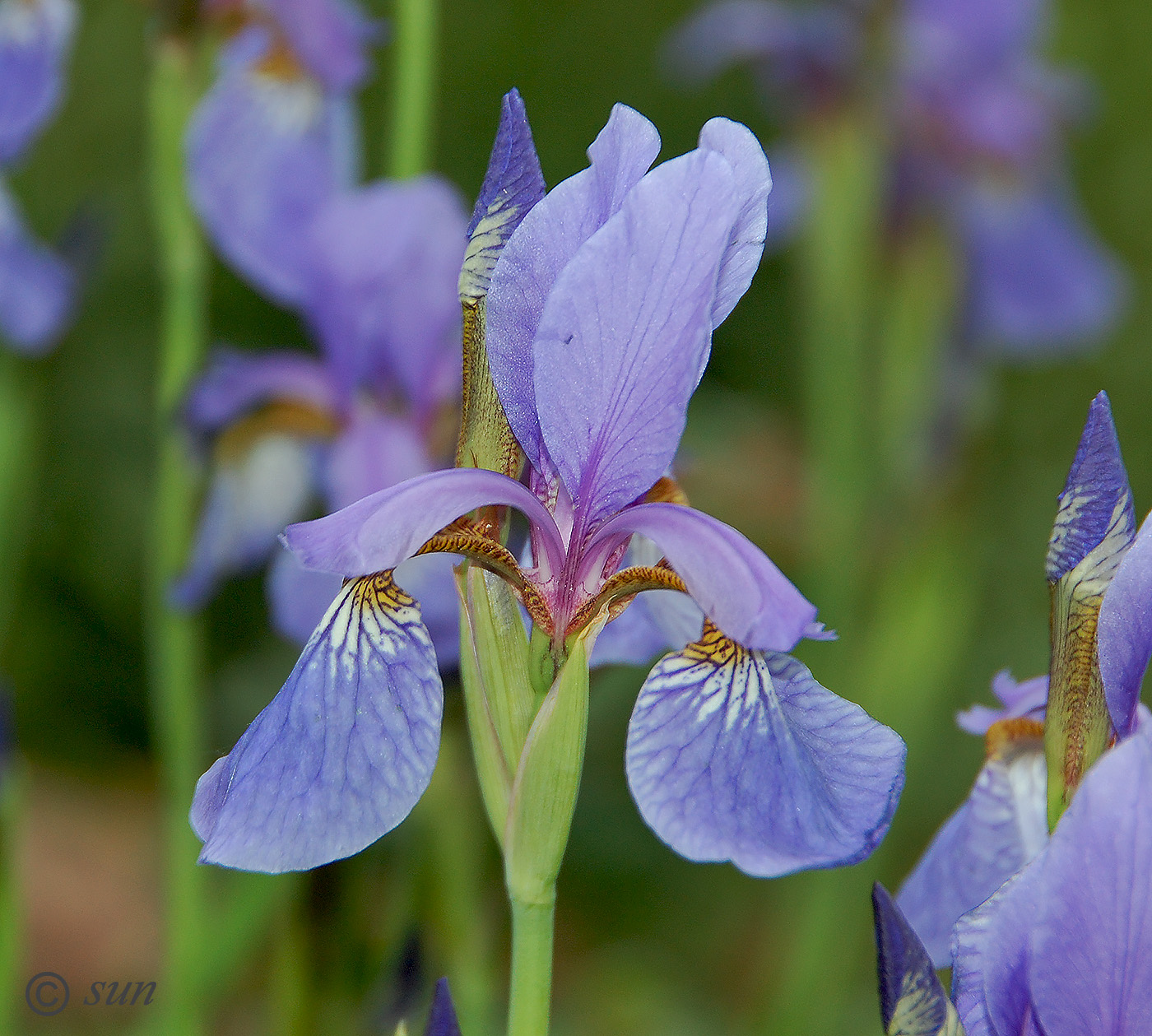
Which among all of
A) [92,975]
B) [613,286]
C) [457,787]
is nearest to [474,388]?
[613,286]

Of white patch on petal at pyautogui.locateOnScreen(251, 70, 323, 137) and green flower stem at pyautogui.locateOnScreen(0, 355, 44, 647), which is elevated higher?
white patch on petal at pyautogui.locateOnScreen(251, 70, 323, 137)

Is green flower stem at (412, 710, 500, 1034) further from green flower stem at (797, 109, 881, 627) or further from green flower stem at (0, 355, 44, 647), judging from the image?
green flower stem at (797, 109, 881, 627)

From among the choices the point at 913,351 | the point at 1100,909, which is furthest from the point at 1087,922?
the point at 913,351

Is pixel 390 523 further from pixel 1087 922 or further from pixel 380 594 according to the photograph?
pixel 1087 922

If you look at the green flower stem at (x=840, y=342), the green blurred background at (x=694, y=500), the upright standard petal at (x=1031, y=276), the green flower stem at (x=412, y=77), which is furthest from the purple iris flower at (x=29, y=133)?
the upright standard petal at (x=1031, y=276)

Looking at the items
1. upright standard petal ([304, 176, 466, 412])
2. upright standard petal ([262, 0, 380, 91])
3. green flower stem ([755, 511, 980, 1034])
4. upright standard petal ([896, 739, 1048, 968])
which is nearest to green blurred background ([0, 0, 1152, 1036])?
green flower stem ([755, 511, 980, 1034])

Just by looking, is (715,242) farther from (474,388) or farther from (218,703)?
(218,703)

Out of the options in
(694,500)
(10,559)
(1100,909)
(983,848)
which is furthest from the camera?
(694,500)
